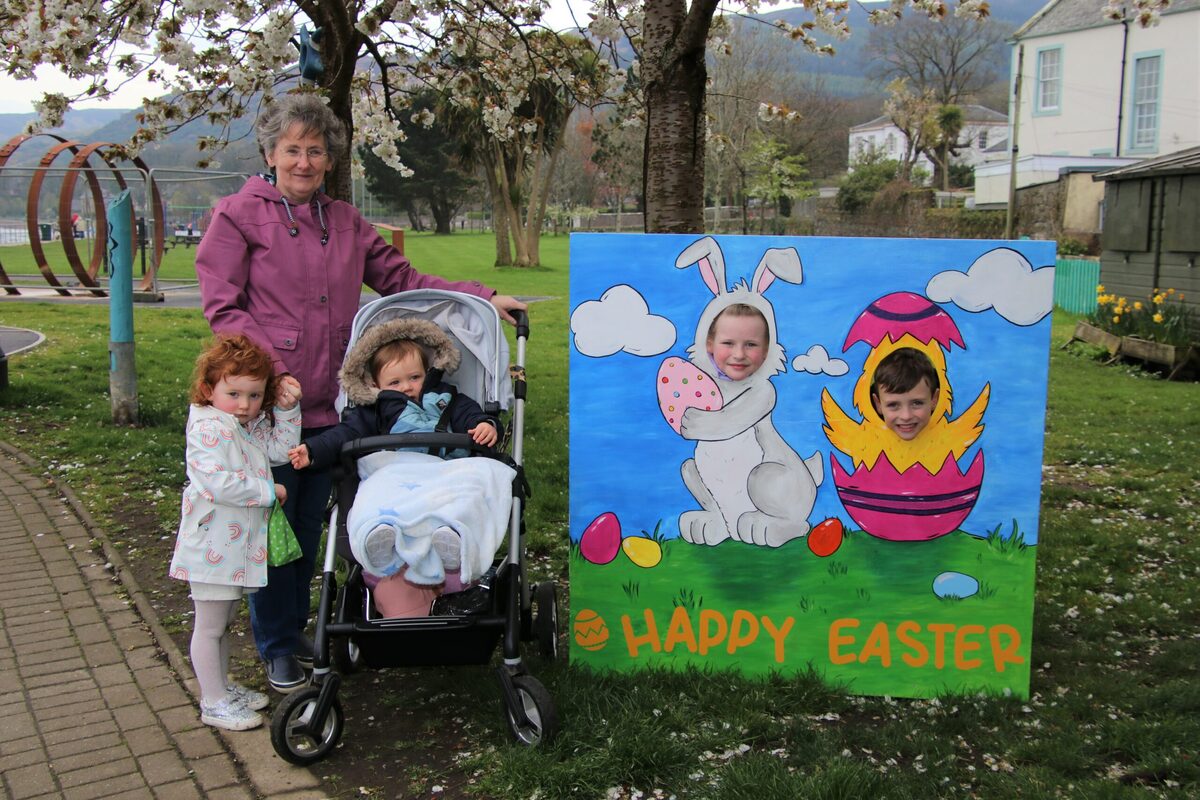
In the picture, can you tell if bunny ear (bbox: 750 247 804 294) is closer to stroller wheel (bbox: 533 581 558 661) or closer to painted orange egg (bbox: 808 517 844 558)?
painted orange egg (bbox: 808 517 844 558)

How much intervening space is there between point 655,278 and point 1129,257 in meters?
14.9

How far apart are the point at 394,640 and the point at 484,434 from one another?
79 centimetres

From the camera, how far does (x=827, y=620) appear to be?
432 centimetres

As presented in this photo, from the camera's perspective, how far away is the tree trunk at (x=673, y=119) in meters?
6.49

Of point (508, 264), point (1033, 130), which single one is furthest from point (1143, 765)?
point (1033, 130)

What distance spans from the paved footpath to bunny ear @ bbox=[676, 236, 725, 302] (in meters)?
2.27

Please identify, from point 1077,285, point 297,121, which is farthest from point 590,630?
point 1077,285

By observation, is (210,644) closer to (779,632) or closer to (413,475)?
(413,475)

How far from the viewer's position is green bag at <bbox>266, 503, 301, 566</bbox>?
161 inches

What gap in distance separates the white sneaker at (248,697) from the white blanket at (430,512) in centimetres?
90

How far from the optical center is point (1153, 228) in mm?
15883

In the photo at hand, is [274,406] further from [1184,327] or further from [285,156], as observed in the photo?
[1184,327]

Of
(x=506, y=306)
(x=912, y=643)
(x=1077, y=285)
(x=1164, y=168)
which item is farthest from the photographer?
(x=1077, y=285)

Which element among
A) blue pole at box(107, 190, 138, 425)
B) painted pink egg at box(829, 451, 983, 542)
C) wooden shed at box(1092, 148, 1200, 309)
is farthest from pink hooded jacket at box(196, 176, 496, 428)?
wooden shed at box(1092, 148, 1200, 309)
